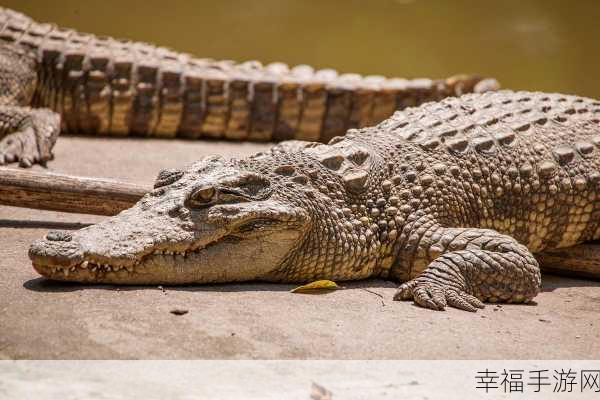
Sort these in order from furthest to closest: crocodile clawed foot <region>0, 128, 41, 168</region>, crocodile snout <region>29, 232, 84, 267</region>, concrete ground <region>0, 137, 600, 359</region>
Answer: crocodile clawed foot <region>0, 128, 41, 168</region>
crocodile snout <region>29, 232, 84, 267</region>
concrete ground <region>0, 137, 600, 359</region>

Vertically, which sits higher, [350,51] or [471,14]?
[471,14]

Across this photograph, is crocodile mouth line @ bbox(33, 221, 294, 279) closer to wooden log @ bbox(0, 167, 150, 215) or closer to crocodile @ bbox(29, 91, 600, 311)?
crocodile @ bbox(29, 91, 600, 311)

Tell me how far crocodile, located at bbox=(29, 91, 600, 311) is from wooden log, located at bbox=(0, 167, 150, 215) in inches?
31.9

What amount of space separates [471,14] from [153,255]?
663 cm

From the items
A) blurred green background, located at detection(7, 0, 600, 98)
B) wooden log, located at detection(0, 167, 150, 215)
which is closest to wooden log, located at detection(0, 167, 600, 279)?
wooden log, located at detection(0, 167, 150, 215)

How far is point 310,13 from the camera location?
9352 mm

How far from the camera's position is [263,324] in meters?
3.34

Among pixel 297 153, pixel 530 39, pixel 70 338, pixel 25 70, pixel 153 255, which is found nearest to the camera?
pixel 70 338

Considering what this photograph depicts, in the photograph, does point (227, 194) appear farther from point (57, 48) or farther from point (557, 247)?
point (57, 48)

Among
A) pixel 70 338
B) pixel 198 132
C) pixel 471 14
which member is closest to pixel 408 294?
pixel 70 338

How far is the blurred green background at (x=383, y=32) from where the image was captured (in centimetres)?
905

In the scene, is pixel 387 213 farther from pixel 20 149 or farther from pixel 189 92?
pixel 189 92

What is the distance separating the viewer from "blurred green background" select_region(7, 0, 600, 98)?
9055 mm

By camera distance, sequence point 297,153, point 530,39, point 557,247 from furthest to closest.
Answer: point 530,39 → point 557,247 → point 297,153
